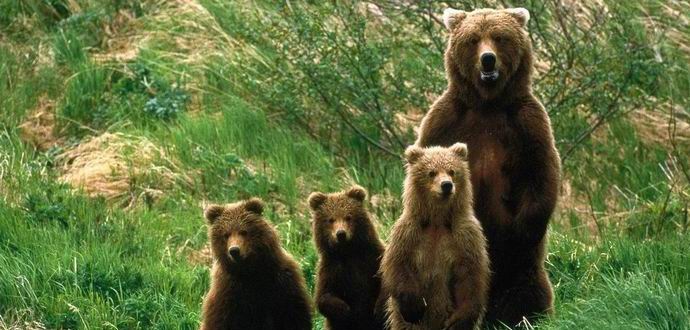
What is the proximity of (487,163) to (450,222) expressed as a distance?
54 cm

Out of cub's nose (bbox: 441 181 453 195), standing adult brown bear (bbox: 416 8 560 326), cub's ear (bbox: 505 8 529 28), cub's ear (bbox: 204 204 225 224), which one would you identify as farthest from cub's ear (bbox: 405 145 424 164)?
cub's ear (bbox: 204 204 225 224)

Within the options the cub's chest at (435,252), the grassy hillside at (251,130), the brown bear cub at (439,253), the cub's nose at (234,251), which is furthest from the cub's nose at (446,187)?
the grassy hillside at (251,130)

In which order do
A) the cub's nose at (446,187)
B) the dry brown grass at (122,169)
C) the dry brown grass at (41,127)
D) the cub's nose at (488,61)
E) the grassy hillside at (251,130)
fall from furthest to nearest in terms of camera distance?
the dry brown grass at (41,127), the dry brown grass at (122,169), the grassy hillside at (251,130), the cub's nose at (488,61), the cub's nose at (446,187)

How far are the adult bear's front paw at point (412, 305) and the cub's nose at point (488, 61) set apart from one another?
3.42 ft

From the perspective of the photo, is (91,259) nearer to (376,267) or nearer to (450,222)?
(376,267)

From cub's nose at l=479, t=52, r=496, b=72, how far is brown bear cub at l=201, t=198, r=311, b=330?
4.27 ft

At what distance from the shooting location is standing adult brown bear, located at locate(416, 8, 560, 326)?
705 centimetres

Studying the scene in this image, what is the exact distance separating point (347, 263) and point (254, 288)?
44cm

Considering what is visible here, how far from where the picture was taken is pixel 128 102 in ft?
38.4

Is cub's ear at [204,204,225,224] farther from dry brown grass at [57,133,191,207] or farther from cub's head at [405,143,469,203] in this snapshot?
dry brown grass at [57,133,191,207]

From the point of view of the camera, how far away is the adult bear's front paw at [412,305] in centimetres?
669

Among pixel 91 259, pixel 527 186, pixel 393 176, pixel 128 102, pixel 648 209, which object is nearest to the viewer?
pixel 527 186

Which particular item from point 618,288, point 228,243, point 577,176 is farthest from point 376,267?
point 577,176

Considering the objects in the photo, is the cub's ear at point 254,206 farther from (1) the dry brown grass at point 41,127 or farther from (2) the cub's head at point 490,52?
(1) the dry brown grass at point 41,127
